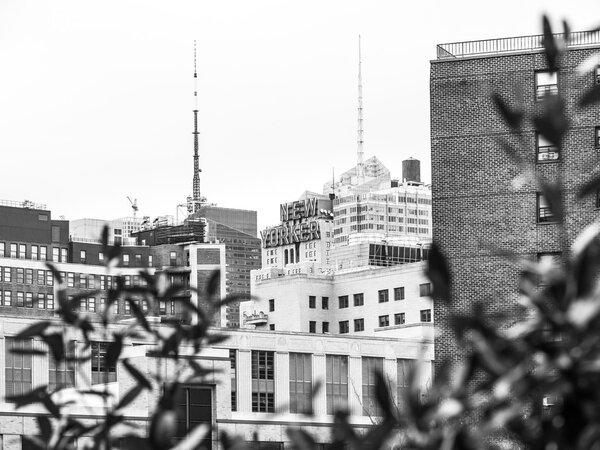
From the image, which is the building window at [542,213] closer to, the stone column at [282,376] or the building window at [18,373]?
the building window at [18,373]

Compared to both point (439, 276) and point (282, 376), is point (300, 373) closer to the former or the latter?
point (282, 376)

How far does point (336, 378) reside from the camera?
4594 inches

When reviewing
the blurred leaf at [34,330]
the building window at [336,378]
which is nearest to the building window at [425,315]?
the building window at [336,378]

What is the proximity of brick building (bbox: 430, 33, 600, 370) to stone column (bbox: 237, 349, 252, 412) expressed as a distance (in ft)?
181

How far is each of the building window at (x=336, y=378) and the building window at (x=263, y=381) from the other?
13.0ft

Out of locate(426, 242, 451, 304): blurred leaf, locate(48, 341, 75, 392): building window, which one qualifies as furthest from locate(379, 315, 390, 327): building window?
locate(426, 242, 451, 304): blurred leaf

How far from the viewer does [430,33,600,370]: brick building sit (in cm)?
5688

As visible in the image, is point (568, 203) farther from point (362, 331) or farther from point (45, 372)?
point (362, 331)

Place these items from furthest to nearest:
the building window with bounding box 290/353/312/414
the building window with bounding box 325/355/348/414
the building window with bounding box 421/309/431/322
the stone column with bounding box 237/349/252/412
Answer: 1. the building window with bounding box 421/309/431/322
2. the building window with bounding box 290/353/312/414
3. the building window with bounding box 325/355/348/414
4. the stone column with bounding box 237/349/252/412

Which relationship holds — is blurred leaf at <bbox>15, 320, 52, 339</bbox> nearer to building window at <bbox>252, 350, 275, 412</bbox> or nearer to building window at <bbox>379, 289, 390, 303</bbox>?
building window at <bbox>252, 350, 275, 412</bbox>

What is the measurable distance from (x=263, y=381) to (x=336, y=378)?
5607mm

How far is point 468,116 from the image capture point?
58.3 metres

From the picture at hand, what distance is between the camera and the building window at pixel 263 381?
114125 mm

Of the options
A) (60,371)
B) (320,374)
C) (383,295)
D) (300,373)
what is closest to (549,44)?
(60,371)
